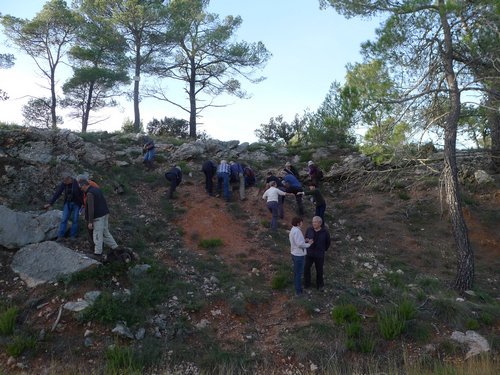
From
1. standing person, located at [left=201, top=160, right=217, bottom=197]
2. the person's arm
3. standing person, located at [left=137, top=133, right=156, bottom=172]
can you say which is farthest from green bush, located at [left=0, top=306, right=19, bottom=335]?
standing person, located at [left=137, top=133, right=156, bottom=172]

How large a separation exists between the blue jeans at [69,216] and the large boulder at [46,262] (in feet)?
1.66

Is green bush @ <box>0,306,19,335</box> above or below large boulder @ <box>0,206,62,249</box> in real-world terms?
below

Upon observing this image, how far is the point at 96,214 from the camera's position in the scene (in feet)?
23.0

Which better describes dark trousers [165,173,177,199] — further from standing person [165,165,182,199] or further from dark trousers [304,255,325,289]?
dark trousers [304,255,325,289]

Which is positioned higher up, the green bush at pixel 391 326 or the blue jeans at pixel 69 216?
the blue jeans at pixel 69 216

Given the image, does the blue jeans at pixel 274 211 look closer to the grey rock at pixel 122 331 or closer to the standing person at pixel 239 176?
the standing person at pixel 239 176

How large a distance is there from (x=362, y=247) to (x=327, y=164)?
6116 mm

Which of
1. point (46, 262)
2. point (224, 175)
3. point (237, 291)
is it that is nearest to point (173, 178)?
point (224, 175)

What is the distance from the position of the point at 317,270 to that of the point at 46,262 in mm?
5684

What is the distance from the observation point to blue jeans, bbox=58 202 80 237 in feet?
26.2

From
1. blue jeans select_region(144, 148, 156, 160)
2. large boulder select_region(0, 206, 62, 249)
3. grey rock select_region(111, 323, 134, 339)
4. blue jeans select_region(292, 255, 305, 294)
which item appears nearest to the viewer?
grey rock select_region(111, 323, 134, 339)

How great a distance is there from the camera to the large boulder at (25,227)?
7.62 meters

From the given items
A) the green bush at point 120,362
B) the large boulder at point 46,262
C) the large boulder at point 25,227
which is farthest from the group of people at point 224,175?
the green bush at point 120,362

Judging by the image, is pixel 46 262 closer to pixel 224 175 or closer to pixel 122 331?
pixel 122 331
